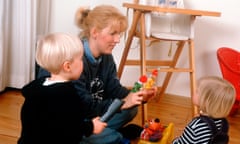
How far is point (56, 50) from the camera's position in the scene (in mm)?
1085

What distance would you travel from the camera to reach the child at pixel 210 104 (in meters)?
1.24

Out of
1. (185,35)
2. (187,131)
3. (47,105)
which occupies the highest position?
(185,35)

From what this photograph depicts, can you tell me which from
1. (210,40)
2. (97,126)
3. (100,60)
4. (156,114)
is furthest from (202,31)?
(97,126)

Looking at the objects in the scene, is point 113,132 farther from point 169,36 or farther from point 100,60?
point 169,36

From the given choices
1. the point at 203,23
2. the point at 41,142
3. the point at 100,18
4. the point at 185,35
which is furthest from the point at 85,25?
the point at 203,23

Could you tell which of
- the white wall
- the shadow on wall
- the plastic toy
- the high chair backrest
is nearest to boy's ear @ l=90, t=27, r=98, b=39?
the plastic toy

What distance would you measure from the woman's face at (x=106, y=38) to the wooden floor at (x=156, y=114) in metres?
0.62

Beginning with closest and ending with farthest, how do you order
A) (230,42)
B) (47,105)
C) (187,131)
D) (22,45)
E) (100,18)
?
(47,105)
(187,131)
(100,18)
(22,45)
(230,42)

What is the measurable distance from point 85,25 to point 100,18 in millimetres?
89

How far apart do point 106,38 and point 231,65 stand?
100cm

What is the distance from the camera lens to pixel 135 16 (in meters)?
1.89

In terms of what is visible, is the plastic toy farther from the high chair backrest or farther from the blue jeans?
the high chair backrest

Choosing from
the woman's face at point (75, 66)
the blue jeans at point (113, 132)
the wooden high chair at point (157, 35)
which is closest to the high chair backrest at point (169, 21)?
the wooden high chair at point (157, 35)

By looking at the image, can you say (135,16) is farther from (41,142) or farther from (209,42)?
(41,142)
